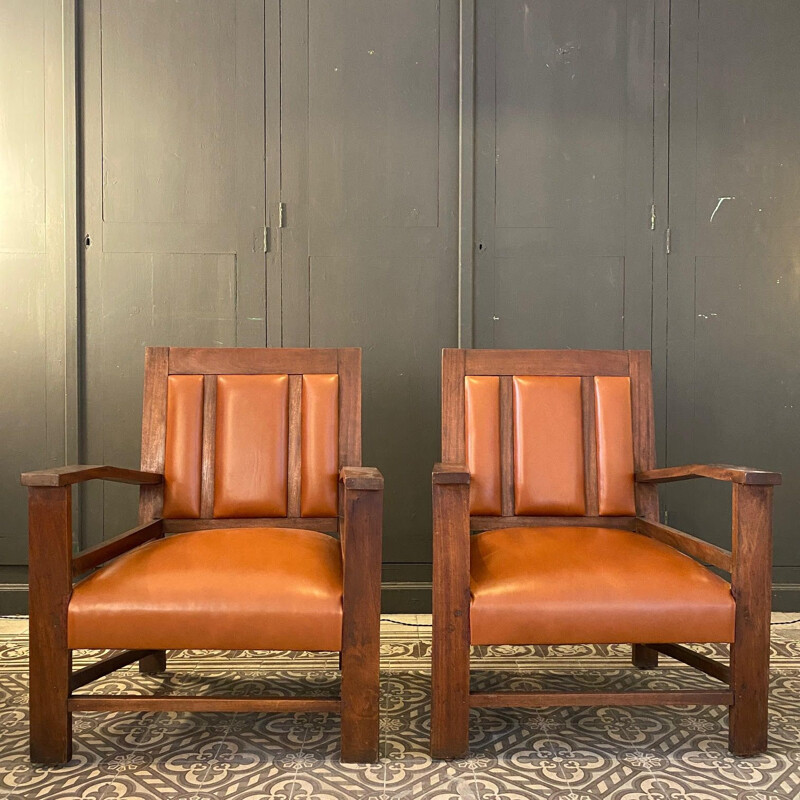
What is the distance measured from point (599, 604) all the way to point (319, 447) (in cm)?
87

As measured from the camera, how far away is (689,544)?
181 cm

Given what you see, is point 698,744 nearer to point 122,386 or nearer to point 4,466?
point 122,386

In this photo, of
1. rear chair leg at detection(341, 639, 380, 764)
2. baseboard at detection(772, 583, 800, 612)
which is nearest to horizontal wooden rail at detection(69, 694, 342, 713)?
rear chair leg at detection(341, 639, 380, 764)

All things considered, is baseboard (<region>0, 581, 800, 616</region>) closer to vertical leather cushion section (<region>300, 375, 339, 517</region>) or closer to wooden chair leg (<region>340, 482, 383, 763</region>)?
vertical leather cushion section (<region>300, 375, 339, 517</region>)

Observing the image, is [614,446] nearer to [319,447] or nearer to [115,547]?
[319,447]

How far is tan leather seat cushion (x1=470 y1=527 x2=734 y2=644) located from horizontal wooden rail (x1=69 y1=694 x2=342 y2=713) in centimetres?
45

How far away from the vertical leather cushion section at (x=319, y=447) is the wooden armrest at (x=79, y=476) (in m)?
0.41

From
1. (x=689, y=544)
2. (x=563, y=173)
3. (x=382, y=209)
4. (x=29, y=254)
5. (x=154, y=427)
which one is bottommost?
(x=689, y=544)

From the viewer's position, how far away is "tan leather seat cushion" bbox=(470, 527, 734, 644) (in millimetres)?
1573

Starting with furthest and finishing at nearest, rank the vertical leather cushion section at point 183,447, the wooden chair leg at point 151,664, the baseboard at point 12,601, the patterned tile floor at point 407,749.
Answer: the baseboard at point 12,601 < the wooden chair leg at point 151,664 < the vertical leather cushion section at point 183,447 < the patterned tile floor at point 407,749

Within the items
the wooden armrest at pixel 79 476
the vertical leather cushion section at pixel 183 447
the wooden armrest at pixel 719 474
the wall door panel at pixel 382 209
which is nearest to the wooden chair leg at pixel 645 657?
the wooden armrest at pixel 719 474

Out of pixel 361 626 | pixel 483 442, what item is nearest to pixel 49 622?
pixel 361 626

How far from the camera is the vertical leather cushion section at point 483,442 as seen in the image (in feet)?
6.64

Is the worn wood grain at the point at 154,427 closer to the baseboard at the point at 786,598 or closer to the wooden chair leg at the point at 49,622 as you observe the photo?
the wooden chair leg at the point at 49,622
